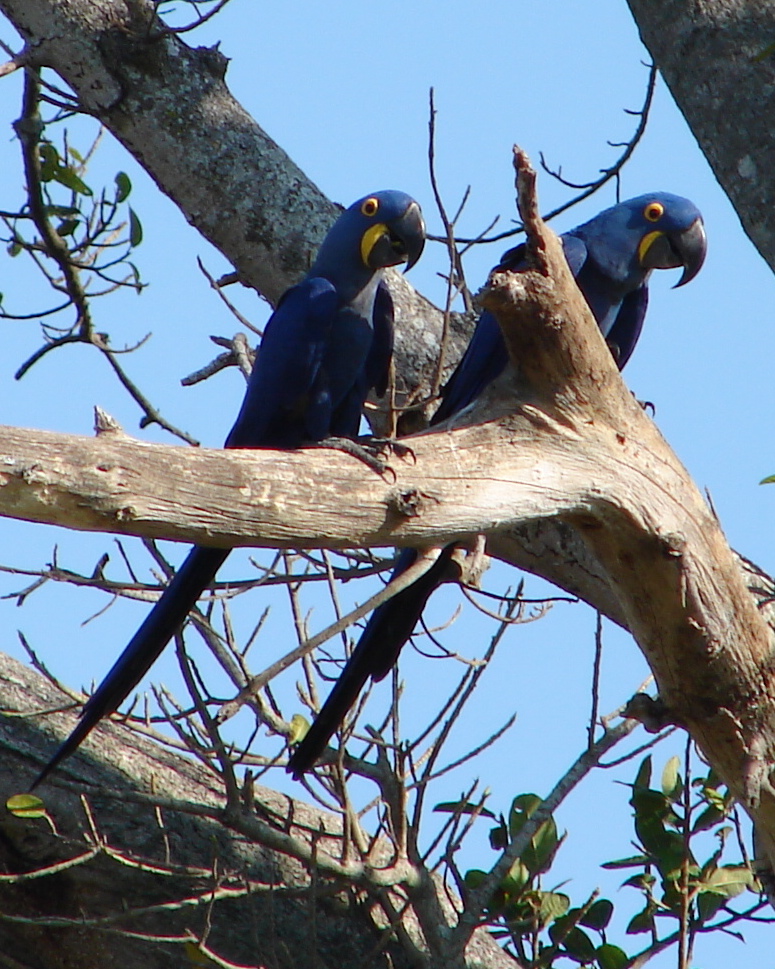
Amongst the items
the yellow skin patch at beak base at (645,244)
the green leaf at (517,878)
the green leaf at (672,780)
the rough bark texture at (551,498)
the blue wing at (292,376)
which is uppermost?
the yellow skin patch at beak base at (645,244)

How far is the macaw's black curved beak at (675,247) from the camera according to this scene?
317cm

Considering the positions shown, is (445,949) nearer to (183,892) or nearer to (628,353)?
(183,892)

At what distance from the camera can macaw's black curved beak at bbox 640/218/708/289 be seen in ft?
10.4

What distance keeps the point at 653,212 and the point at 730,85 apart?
0.44 m

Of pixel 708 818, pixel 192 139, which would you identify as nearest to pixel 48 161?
pixel 192 139

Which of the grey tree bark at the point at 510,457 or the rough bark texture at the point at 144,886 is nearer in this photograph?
the grey tree bark at the point at 510,457

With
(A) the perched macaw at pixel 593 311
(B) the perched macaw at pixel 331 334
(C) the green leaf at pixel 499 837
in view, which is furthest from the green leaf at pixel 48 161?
(C) the green leaf at pixel 499 837

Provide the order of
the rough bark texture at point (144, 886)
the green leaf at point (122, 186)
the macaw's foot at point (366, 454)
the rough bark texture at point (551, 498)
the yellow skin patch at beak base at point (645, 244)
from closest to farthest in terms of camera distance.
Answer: the rough bark texture at point (551, 498)
the macaw's foot at point (366, 454)
the rough bark texture at point (144, 886)
the yellow skin patch at beak base at point (645, 244)
the green leaf at point (122, 186)

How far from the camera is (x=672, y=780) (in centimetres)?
294

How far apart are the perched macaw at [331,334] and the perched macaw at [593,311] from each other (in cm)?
25

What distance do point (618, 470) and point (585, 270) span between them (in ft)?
3.29

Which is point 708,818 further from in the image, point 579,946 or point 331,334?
point 331,334

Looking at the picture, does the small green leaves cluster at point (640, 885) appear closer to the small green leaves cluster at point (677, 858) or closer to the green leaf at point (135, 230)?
the small green leaves cluster at point (677, 858)

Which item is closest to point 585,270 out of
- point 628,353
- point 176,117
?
point 628,353
